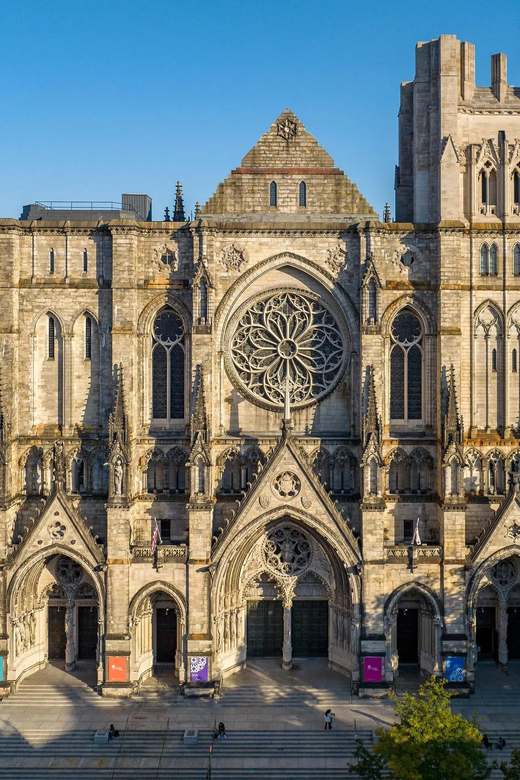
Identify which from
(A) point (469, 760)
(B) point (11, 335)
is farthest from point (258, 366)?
(A) point (469, 760)

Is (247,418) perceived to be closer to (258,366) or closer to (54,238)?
(258,366)

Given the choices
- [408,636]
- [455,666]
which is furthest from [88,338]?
[455,666]

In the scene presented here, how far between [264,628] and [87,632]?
9.13m

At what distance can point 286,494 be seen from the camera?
39.6m

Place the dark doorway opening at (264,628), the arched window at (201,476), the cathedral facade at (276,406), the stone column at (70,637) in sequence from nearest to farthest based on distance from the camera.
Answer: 1. the arched window at (201,476)
2. the cathedral facade at (276,406)
3. the stone column at (70,637)
4. the dark doorway opening at (264,628)

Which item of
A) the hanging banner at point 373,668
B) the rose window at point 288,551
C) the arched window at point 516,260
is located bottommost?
the hanging banner at point 373,668

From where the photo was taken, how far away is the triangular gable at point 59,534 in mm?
39781

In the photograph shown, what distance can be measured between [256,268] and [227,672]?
66.4 ft

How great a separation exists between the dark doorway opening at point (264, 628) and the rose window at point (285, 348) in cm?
1031

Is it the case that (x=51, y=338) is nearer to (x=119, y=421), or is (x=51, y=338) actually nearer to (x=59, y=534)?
(x=119, y=421)

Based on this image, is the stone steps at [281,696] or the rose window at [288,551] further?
the rose window at [288,551]

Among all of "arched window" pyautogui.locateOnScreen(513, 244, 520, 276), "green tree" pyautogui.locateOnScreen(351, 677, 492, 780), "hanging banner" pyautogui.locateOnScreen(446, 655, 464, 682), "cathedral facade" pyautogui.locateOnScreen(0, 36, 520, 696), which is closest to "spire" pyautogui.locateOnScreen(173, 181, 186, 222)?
"cathedral facade" pyautogui.locateOnScreen(0, 36, 520, 696)

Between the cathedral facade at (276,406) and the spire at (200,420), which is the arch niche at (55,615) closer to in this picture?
the cathedral facade at (276,406)

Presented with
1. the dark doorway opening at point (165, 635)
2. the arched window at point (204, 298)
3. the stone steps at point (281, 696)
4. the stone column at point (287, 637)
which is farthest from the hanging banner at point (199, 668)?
the arched window at point (204, 298)
